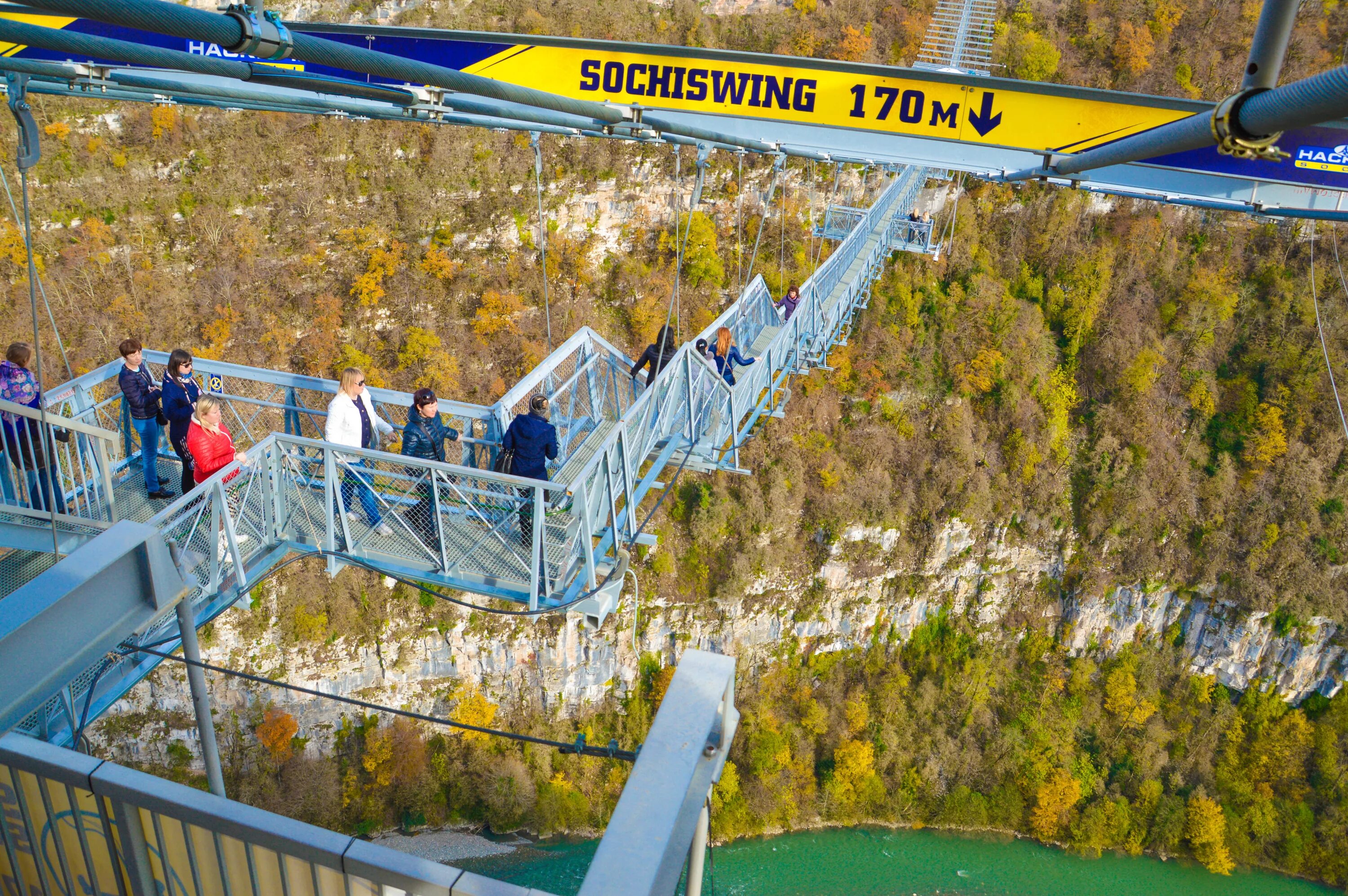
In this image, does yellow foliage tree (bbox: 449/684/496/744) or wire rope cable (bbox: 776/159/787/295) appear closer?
yellow foliage tree (bbox: 449/684/496/744)

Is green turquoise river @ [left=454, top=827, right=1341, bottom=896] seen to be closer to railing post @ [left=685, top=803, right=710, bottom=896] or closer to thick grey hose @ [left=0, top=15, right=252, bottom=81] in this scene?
railing post @ [left=685, top=803, right=710, bottom=896]

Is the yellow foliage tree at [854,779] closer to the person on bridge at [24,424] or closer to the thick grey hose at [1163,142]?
the person on bridge at [24,424]

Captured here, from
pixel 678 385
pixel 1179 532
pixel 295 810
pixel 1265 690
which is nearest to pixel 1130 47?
pixel 1179 532

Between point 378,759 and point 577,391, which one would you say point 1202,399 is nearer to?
point 577,391

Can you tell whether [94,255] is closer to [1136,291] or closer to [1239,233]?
[1136,291]

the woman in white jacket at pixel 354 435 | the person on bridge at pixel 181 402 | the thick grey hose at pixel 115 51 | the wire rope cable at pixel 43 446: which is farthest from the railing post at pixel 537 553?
the thick grey hose at pixel 115 51

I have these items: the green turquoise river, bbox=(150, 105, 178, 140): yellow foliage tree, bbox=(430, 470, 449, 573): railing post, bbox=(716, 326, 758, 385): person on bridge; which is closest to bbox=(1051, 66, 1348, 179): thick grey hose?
bbox=(430, 470, 449, 573): railing post

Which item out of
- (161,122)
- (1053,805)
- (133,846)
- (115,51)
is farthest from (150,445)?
(1053,805)
